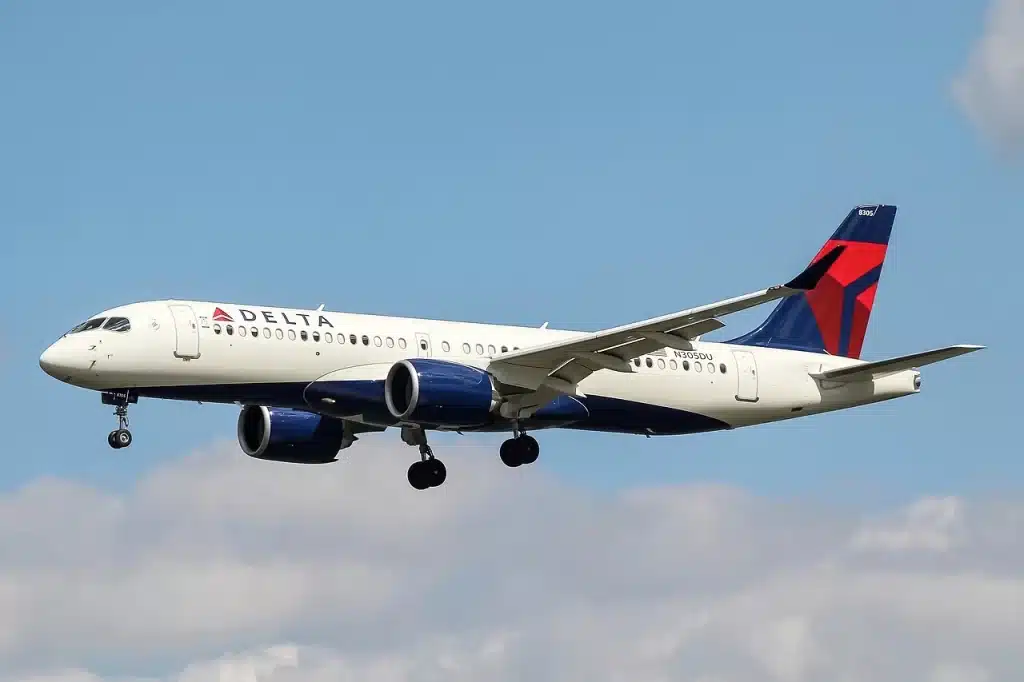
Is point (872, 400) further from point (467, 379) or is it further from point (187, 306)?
point (187, 306)

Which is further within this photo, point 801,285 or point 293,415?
point 293,415

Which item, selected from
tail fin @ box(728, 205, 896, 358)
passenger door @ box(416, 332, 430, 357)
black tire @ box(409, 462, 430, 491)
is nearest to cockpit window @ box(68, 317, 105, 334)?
passenger door @ box(416, 332, 430, 357)

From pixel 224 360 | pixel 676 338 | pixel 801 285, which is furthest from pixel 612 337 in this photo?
pixel 224 360

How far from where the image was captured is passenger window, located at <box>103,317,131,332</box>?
159 feet

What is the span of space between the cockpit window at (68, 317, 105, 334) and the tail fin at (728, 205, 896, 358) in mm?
20612

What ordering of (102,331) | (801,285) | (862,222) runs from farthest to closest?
(862,222) → (102,331) → (801,285)

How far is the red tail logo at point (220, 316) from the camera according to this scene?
49.1 meters

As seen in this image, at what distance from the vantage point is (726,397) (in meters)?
56.2

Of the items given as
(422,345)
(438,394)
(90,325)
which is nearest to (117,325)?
(90,325)

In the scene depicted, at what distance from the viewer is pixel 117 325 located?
48.5 m

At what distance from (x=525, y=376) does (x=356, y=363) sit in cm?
470

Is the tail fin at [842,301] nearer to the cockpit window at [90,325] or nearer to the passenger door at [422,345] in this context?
the passenger door at [422,345]

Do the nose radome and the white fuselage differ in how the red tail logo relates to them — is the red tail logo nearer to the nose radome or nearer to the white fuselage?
the white fuselage

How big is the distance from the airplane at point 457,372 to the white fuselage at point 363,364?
0.14 ft
